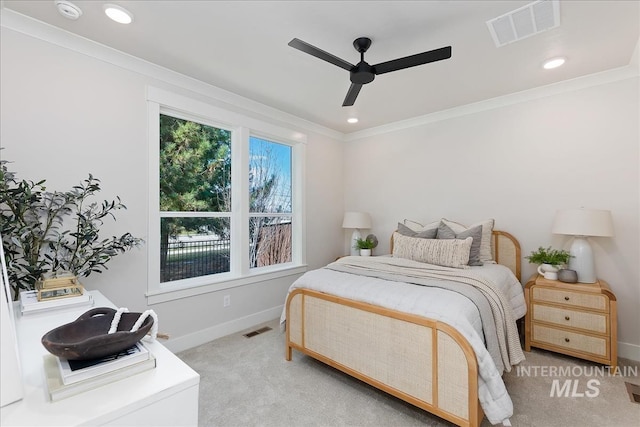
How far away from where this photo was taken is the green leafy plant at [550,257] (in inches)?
107

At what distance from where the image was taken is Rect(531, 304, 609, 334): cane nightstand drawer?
2.40 m

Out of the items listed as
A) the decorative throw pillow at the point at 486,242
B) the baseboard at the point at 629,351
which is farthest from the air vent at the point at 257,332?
the baseboard at the point at 629,351

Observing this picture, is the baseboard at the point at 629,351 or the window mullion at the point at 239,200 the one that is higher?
the window mullion at the point at 239,200

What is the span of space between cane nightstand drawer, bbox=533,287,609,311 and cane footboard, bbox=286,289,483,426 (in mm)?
1522

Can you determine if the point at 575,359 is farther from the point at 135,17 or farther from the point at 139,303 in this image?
the point at 135,17

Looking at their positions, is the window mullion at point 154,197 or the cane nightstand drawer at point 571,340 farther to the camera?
the window mullion at point 154,197

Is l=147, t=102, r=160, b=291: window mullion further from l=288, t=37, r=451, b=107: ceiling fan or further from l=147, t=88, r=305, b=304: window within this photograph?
l=288, t=37, r=451, b=107: ceiling fan

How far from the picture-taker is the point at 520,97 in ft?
10.3

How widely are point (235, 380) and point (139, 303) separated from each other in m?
1.04

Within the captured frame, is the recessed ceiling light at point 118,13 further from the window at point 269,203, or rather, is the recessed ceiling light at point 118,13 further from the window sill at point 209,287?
the window sill at point 209,287

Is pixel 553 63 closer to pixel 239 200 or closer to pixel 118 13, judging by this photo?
pixel 239 200

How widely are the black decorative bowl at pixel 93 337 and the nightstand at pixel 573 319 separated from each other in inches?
121

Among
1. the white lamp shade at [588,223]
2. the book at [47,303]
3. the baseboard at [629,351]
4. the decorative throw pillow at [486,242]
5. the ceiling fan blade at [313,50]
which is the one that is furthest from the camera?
the decorative throw pillow at [486,242]

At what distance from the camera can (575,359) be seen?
8.50ft
